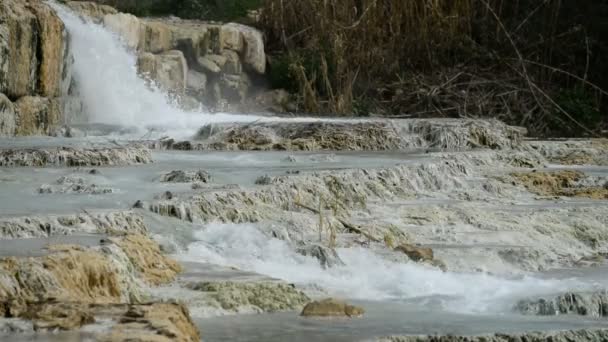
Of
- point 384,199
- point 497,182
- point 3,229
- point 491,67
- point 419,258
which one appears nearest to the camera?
point 3,229

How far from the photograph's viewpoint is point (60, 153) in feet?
40.4

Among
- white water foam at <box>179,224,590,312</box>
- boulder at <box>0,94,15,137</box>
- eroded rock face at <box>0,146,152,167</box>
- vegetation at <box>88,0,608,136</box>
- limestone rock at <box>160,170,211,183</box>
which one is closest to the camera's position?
white water foam at <box>179,224,590,312</box>

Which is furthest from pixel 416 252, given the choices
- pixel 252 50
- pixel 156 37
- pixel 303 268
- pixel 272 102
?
pixel 252 50

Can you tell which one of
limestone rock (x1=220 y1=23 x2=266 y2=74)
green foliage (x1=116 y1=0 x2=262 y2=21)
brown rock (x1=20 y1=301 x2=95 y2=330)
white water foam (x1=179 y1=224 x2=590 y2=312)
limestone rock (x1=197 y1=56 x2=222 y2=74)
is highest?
green foliage (x1=116 y1=0 x2=262 y2=21)

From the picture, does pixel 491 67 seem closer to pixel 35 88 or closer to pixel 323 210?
pixel 35 88

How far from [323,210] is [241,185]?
2.49ft

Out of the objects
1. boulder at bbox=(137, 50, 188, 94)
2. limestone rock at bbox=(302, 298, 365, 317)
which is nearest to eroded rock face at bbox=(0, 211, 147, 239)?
limestone rock at bbox=(302, 298, 365, 317)

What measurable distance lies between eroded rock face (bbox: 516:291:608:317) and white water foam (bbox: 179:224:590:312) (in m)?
0.13

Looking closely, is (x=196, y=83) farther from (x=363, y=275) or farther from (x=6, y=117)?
(x=363, y=275)

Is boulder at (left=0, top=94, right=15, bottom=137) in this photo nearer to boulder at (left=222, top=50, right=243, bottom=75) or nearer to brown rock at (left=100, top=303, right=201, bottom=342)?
boulder at (left=222, top=50, right=243, bottom=75)

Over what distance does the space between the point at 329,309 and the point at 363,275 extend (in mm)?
1624

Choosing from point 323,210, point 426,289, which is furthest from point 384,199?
point 426,289

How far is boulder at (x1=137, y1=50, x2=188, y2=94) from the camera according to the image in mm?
18922

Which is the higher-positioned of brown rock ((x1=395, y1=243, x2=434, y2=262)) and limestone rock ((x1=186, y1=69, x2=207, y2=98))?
limestone rock ((x1=186, y1=69, x2=207, y2=98))
